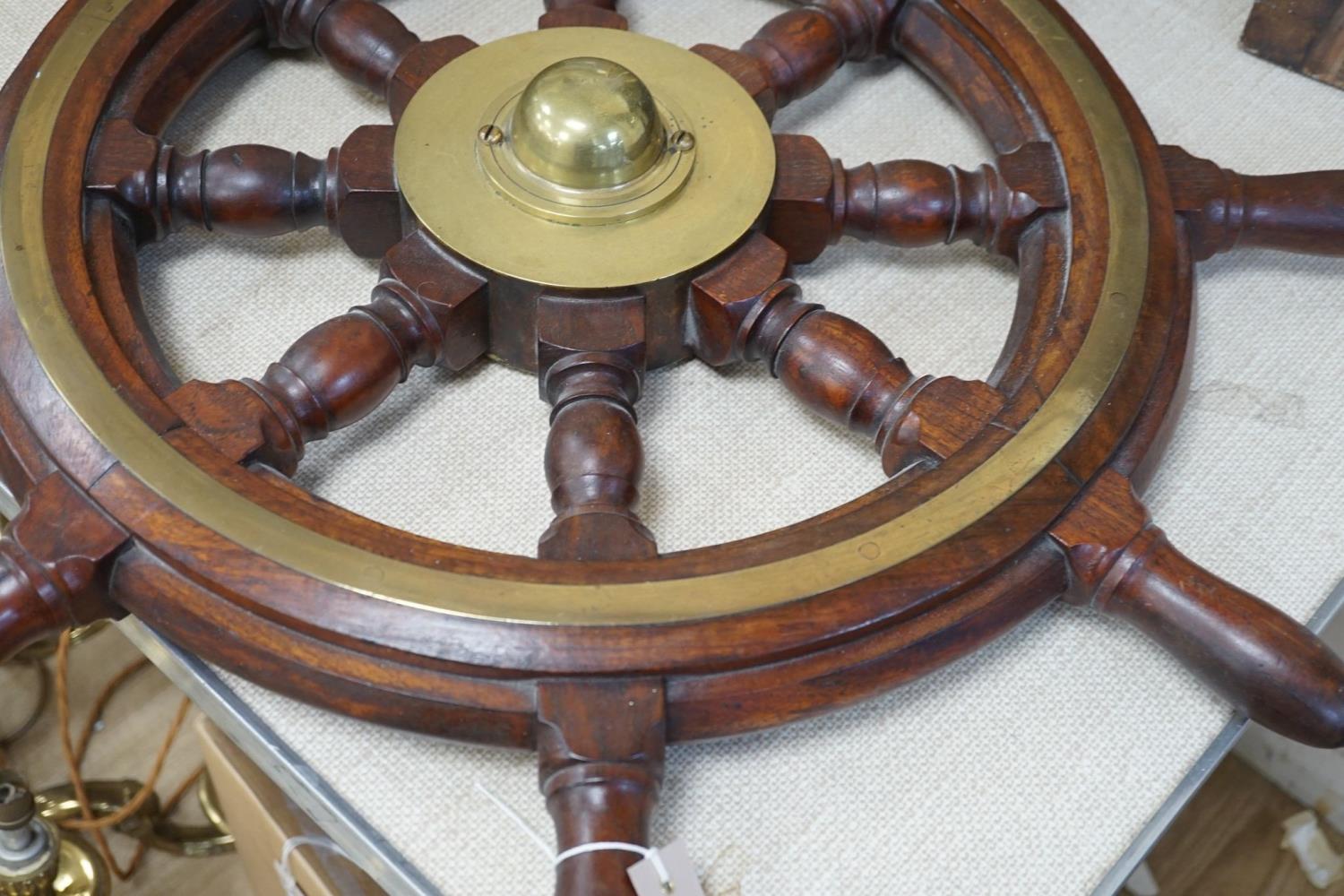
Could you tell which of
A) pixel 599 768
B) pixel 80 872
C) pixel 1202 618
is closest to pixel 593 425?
pixel 599 768

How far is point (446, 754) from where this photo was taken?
0.81m

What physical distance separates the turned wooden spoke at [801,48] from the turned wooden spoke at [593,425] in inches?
9.3

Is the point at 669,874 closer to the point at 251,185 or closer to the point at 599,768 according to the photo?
the point at 599,768

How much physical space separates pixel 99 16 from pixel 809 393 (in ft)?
1.72

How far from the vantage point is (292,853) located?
3.42ft

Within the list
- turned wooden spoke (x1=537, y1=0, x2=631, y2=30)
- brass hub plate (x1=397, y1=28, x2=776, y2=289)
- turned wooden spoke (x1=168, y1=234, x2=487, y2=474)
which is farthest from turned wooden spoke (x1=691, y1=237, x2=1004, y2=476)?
turned wooden spoke (x1=537, y1=0, x2=631, y2=30)

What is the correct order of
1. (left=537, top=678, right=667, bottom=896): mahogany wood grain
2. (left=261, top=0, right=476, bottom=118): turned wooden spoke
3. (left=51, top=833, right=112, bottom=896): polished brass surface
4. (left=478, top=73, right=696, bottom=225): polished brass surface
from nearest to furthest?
(left=537, top=678, right=667, bottom=896): mahogany wood grain → (left=478, top=73, right=696, bottom=225): polished brass surface → (left=261, top=0, right=476, bottom=118): turned wooden spoke → (left=51, top=833, right=112, bottom=896): polished brass surface

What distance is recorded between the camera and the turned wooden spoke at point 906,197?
0.94m

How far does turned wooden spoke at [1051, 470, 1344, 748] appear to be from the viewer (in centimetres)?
76

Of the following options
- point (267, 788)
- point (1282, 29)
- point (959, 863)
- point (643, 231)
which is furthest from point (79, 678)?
point (1282, 29)

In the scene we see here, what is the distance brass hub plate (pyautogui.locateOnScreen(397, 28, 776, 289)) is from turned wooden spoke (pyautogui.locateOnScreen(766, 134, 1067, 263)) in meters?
0.03

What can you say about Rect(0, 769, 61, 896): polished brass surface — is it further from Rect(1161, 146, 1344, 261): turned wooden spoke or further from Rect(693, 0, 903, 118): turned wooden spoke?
Rect(1161, 146, 1344, 261): turned wooden spoke

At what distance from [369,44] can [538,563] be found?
1.51 ft

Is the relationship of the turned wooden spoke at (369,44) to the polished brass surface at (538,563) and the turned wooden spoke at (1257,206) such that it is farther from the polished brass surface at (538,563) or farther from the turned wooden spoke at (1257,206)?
the turned wooden spoke at (1257,206)
